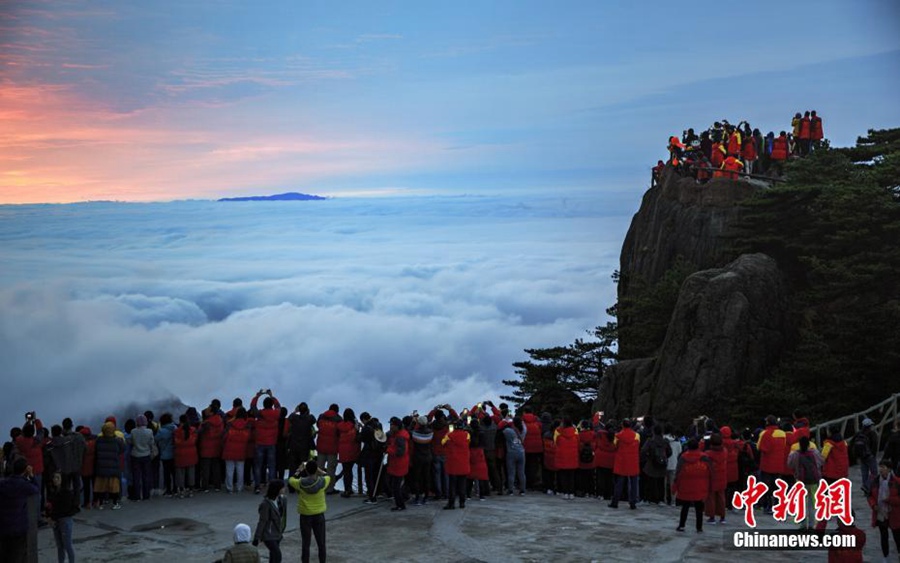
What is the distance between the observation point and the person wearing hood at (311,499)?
12547 millimetres

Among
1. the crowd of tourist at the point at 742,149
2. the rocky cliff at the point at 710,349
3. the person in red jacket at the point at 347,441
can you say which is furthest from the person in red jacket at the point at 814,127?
the person in red jacket at the point at 347,441

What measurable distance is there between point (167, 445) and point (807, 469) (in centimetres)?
1145

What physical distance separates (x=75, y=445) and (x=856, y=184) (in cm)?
2571

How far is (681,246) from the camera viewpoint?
38094 mm

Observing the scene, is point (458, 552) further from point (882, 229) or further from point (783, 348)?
point (882, 229)

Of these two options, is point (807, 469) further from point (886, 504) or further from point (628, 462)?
point (628, 462)

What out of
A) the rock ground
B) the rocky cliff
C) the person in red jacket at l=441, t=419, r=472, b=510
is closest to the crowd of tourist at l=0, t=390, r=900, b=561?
the person in red jacket at l=441, t=419, r=472, b=510

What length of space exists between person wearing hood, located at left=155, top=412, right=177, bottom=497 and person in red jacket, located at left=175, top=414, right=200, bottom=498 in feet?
0.44

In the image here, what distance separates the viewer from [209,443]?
17.5 m

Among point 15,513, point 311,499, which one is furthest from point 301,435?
point 15,513

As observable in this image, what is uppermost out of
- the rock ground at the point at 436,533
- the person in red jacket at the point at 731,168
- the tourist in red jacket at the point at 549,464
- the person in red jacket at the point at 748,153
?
the person in red jacket at the point at 748,153

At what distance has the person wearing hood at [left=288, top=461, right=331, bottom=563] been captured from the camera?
1255 centimetres

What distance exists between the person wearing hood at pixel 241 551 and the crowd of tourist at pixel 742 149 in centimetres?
3029

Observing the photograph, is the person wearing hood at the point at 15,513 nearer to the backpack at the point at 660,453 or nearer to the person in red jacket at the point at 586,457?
the person in red jacket at the point at 586,457
